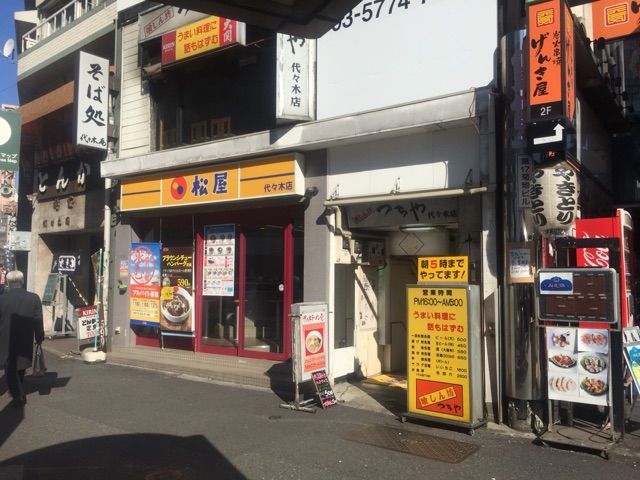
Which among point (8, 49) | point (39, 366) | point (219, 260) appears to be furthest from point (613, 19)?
point (8, 49)

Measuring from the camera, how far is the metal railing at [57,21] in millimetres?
15653

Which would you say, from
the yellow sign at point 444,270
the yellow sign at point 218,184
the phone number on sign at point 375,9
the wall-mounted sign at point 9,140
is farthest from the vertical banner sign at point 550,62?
the wall-mounted sign at point 9,140

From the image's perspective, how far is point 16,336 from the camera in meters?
7.65

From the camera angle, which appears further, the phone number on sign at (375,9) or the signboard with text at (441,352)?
the phone number on sign at (375,9)

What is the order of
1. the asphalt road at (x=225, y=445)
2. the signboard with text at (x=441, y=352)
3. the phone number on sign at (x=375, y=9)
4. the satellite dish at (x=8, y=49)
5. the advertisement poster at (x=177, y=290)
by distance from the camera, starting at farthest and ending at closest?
the satellite dish at (x=8, y=49), the advertisement poster at (x=177, y=290), the phone number on sign at (x=375, y=9), the signboard with text at (x=441, y=352), the asphalt road at (x=225, y=445)

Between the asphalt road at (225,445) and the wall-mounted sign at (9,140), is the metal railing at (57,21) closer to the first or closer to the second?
the wall-mounted sign at (9,140)

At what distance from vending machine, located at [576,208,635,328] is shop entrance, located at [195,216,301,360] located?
15.3 ft

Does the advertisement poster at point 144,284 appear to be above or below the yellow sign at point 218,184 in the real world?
below

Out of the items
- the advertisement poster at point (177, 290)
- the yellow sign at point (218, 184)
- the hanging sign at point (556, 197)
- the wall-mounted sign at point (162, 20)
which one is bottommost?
the advertisement poster at point (177, 290)

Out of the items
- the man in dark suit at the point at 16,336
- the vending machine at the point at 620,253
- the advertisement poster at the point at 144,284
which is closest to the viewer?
the vending machine at the point at 620,253

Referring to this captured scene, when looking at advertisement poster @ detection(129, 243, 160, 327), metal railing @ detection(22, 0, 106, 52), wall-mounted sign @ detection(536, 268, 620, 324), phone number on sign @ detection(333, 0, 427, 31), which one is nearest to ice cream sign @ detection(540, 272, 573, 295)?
wall-mounted sign @ detection(536, 268, 620, 324)

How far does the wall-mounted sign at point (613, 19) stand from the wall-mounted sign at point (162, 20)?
6869mm

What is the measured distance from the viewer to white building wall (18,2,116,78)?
44.3 ft

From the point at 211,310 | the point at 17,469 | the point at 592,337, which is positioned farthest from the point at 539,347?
the point at 211,310
